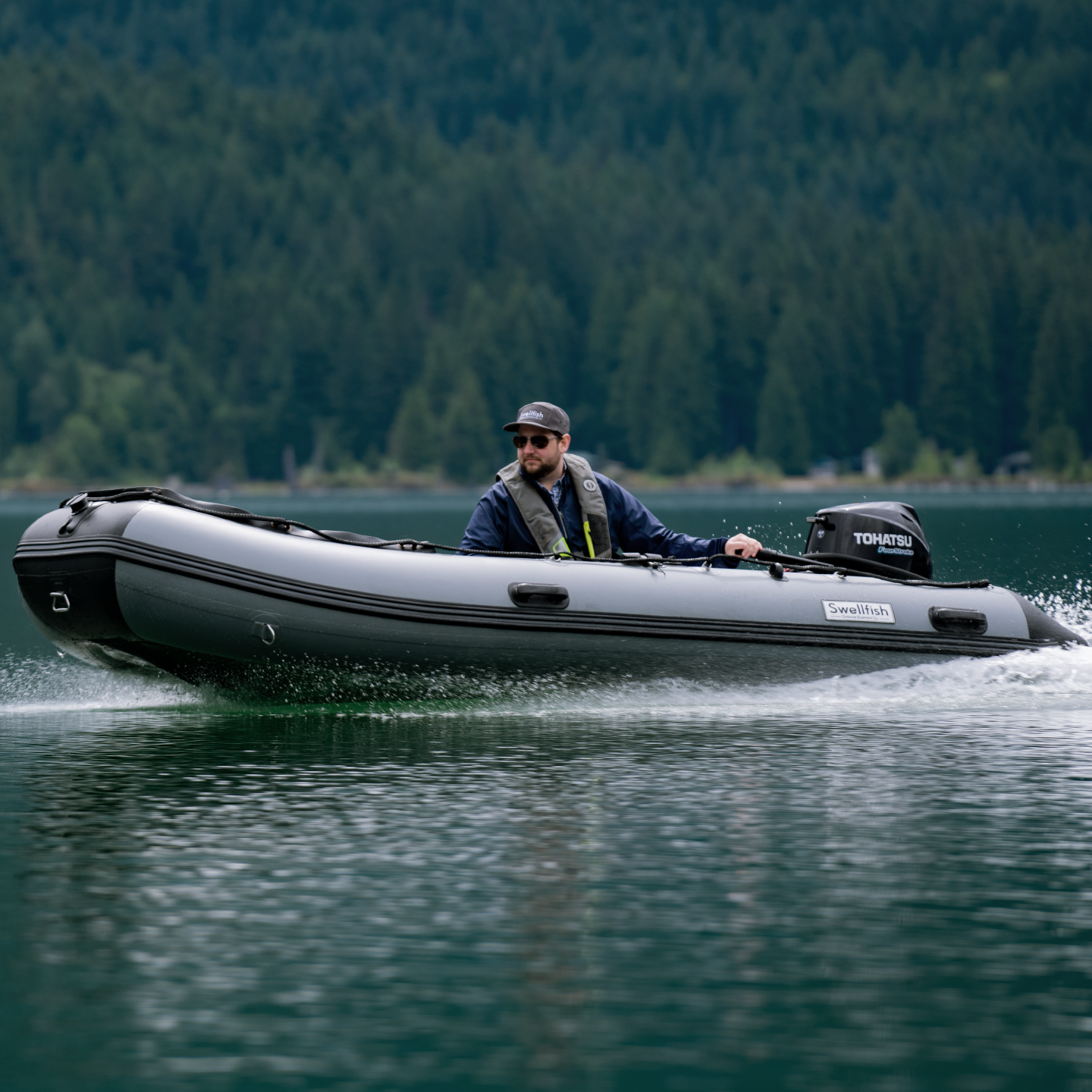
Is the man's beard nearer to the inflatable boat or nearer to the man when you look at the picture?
the man

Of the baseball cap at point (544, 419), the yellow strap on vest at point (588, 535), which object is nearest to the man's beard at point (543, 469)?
the baseball cap at point (544, 419)

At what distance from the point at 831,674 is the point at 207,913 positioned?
474 cm

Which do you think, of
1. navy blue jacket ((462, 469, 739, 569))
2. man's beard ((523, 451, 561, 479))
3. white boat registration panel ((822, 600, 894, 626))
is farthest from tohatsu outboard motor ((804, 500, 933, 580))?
man's beard ((523, 451, 561, 479))

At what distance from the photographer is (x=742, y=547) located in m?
8.74

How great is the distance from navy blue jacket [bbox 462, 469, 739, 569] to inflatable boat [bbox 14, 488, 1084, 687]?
174 mm

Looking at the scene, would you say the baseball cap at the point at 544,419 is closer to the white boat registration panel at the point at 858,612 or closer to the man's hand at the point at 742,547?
the man's hand at the point at 742,547

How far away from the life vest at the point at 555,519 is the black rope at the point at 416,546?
99 millimetres

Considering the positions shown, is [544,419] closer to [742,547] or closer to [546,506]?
[546,506]

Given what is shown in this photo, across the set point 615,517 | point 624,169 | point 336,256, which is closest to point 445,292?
point 336,256

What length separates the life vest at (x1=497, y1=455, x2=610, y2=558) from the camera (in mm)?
8727

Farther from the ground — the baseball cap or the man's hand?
the baseball cap

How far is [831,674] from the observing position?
9.04m

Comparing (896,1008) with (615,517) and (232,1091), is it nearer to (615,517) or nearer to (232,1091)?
(232,1091)

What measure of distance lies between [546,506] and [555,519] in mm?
75
